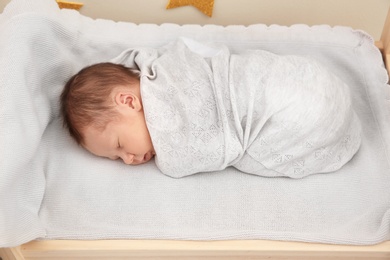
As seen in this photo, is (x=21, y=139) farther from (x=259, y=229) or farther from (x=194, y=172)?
(x=259, y=229)

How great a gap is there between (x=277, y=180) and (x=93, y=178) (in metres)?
0.43

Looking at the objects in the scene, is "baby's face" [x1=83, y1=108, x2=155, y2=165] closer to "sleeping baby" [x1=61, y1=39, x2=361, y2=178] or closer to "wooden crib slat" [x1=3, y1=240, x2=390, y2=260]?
"sleeping baby" [x1=61, y1=39, x2=361, y2=178]

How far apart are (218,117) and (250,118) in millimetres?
75

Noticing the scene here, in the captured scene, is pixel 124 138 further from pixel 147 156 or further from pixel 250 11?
pixel 250 11

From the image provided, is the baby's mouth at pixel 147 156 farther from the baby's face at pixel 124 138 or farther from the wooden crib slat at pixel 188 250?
the wooden crib slat at pixel 188 250

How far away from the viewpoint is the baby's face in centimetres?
122

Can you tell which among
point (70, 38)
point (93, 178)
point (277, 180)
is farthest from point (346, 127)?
point (70, 38)

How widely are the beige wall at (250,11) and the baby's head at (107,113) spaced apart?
437mm

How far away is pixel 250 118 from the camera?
1224mm

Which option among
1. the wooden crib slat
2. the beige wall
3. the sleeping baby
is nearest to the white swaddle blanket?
the sleeping baby

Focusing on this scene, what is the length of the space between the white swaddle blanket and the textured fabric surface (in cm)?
5

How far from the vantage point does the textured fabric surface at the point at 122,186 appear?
114cm

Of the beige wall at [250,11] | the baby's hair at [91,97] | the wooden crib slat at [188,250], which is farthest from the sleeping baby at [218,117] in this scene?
the beige wall at [250,11]

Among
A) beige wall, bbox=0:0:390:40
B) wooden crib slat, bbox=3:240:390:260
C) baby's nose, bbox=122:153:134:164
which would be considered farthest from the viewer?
beige wall, bbox=0:0:390:40
